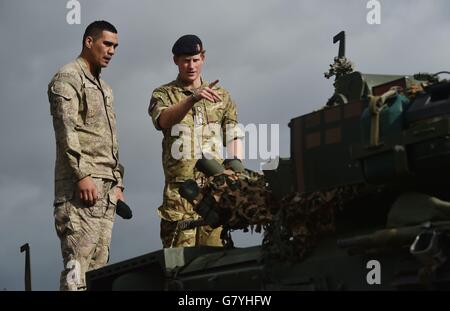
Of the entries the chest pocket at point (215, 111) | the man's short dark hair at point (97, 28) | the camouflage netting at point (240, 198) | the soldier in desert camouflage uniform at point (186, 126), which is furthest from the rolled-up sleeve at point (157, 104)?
the camouflage netting at point (240, 198)

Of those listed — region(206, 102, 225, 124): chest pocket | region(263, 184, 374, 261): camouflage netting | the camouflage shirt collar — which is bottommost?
region(263, 184, 374, 261): camouflage netting

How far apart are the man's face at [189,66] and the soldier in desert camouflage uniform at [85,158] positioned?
1.05m

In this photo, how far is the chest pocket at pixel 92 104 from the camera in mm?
11023

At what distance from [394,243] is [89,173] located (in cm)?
363

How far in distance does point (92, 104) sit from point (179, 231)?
66.0 inches

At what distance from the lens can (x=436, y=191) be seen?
8.68 m

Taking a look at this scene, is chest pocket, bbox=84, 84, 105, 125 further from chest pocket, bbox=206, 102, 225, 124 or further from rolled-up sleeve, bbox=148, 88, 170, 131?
chest pocket, bbox=206, 102, 225, 124

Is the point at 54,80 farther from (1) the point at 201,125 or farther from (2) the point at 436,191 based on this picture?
(2) the point at 436,191

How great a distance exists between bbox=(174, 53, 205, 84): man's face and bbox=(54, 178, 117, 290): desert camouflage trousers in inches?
72.8

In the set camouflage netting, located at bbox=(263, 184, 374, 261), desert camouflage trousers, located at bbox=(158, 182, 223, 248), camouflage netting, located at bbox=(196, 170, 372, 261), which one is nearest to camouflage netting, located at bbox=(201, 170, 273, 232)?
camouflage netting, located at bbox=(196, 170, 372, 261)

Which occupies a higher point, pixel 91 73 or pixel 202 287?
pixel 91 73

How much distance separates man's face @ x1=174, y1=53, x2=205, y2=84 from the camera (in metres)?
12.1

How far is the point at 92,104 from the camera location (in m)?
11.1

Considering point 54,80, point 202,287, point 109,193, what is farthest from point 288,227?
point 54,80
